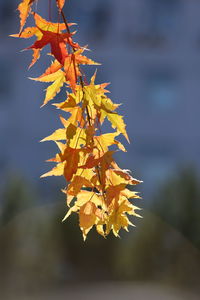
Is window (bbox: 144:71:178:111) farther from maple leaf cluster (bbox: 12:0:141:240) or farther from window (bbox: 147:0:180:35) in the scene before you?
maple leaf cluster (bbox: 12:0:141:240)

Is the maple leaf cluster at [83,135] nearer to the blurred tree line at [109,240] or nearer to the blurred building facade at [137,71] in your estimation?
the blurred tree line at [109,240]

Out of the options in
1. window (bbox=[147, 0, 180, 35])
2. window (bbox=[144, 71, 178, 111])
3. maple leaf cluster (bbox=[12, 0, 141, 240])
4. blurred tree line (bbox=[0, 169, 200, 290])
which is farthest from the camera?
window (bbox=[147, 0, 180, 35])

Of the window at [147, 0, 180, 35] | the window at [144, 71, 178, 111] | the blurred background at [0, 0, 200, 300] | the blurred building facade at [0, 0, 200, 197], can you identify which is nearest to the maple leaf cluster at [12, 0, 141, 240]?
the blurred background at [0, 0, 200, 300]

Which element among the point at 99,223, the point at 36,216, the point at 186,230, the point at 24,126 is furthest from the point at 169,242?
the point at 24,126

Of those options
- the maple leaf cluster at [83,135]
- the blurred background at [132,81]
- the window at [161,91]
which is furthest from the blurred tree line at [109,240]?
the window at [161,91]

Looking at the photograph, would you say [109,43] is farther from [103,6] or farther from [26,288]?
[26,288]

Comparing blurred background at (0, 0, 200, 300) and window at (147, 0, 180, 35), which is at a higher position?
window at (147, 0, 180, 35)

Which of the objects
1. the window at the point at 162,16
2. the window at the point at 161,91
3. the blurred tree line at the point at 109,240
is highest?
the window at the point at 162,16
